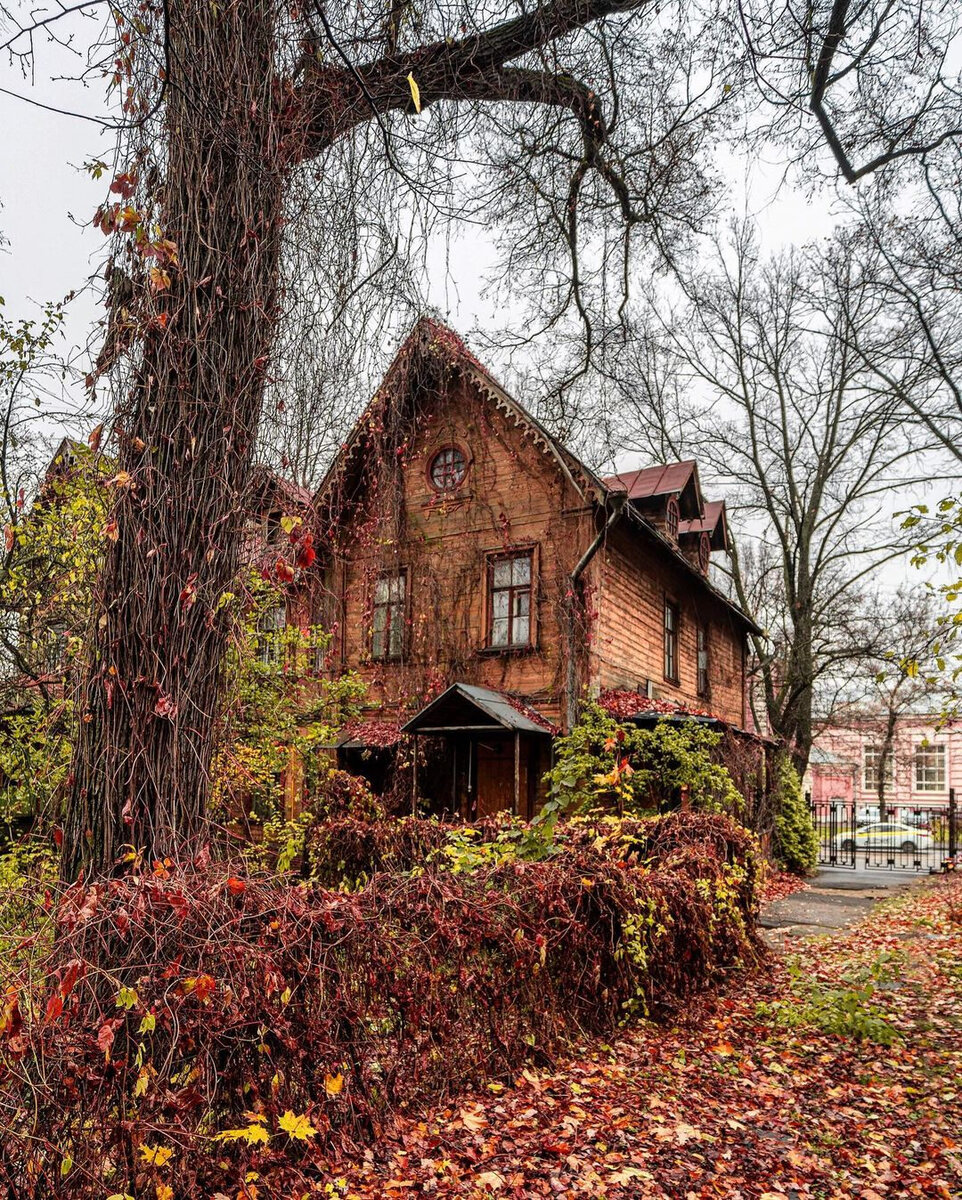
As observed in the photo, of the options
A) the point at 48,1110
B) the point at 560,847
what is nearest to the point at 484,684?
the point at 560,847

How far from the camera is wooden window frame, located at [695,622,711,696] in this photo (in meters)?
20.7

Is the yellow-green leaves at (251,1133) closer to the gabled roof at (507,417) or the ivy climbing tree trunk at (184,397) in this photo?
the ivy climbing tree trunk at (184,397)

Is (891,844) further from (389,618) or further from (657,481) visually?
(389,618)

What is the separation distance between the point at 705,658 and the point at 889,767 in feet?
110

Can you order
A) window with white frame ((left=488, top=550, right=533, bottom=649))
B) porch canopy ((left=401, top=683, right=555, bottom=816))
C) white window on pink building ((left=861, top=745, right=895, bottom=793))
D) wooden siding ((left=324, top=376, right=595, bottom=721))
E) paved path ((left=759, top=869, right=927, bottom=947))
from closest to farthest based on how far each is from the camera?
paved path ((left=759, top=869, right=927, bottom=947)) → porch canopy ((left=401, top=683, right=555, bottom=816)) → wooden siding ((left=324, top=376, right=595, bottom=721)) → window with white frame ((left=488, top=550, right=533, bottom=649)) → white window on pink building ((left=861, top=745, right=895, bottom=793))

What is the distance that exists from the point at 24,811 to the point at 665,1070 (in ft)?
23.8

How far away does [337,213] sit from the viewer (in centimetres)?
469

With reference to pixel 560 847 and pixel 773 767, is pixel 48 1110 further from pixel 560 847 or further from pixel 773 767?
pixel 773 767

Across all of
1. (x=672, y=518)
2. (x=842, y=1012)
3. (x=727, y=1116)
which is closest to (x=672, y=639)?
(x=672, y=518)

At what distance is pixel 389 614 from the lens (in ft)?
54.7

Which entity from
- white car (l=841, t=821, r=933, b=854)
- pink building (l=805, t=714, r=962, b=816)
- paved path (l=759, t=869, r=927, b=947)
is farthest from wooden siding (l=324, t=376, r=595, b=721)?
pink building (l=805, t=714, r=962, b=816)

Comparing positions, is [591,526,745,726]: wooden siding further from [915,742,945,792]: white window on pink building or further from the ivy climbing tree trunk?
[915,742,945,792]: white window on pink building

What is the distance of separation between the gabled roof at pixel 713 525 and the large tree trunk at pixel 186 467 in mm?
17990

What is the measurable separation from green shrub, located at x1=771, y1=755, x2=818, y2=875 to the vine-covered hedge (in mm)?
16014
